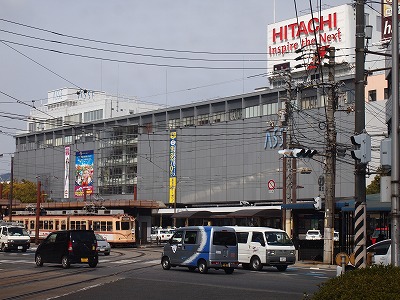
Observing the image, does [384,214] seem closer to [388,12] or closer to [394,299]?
[394,299]

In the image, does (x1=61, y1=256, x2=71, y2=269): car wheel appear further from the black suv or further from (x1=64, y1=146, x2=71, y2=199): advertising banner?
(x1=64, y1=146, x2=71, y2=199): advertising banner

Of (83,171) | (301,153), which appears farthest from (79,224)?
(83,171)

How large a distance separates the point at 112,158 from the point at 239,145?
28256 millimetres

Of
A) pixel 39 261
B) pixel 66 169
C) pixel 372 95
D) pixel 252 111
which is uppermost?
pixel 372 95

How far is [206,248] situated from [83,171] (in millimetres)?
93497

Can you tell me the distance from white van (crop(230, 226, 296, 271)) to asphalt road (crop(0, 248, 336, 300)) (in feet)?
7.84

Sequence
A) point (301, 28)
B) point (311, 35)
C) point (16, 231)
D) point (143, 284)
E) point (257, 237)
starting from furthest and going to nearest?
point (301, 28) → point (311, 35) → point (16, 231) → point (257, 237) → point (143, 284)

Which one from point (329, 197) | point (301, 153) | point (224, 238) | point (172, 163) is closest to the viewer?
point (224, 238)

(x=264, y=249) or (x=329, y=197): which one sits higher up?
(x=329, y=197)

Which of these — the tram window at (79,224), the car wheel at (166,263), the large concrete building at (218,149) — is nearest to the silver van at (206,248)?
the car wheel at (166,263)

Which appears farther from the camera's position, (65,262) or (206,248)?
(65,262)

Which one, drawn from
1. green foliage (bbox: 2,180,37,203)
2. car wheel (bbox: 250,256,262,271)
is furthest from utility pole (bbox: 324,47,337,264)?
green foliage (bbox: 2,180,37,203)

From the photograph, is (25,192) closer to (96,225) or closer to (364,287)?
(96,225)

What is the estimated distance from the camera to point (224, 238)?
29.2 meters
